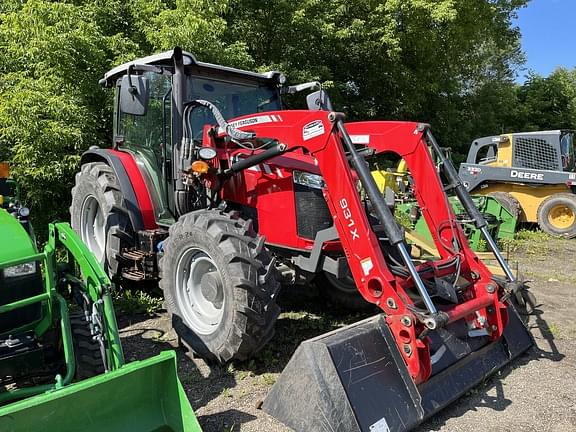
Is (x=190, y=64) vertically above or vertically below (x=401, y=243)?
above

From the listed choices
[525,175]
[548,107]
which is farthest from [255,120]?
[548,107]

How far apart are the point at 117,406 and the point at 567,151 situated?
11.7 meters

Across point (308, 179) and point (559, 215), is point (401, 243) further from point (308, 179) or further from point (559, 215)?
point (559, 215)

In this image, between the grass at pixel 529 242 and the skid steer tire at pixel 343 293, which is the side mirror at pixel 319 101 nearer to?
the skid steer tire at pixel 343 293

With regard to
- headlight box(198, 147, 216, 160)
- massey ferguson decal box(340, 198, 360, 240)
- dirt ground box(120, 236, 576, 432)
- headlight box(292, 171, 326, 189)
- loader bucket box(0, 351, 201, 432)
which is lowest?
dirt ground box(120, 236, 576, 432)

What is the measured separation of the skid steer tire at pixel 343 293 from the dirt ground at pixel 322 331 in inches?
4.6

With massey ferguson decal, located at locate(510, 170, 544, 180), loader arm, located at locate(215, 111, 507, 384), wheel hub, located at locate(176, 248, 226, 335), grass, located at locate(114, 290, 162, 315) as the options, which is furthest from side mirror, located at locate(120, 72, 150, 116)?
massey ferguson decal, located at locate(510, 170, 544, 180)

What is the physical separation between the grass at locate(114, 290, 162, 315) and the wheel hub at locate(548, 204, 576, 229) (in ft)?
30.0

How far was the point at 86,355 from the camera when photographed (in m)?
2.98

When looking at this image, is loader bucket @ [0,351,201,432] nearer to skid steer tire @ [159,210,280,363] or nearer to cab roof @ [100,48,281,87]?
skid steer tire @ [159,210,280,363]

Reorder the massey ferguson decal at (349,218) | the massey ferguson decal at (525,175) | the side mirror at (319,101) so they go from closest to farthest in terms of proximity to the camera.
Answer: the massey ferguson decal at (349,218), the side mirror at (319,101), the massey ferguson decal at (525,175)

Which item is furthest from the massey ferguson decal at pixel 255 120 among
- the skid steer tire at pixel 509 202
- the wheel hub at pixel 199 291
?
the skid steer tire at pixel 509 202

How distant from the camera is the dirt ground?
301 centimetres

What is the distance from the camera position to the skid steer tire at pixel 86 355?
2967mm
